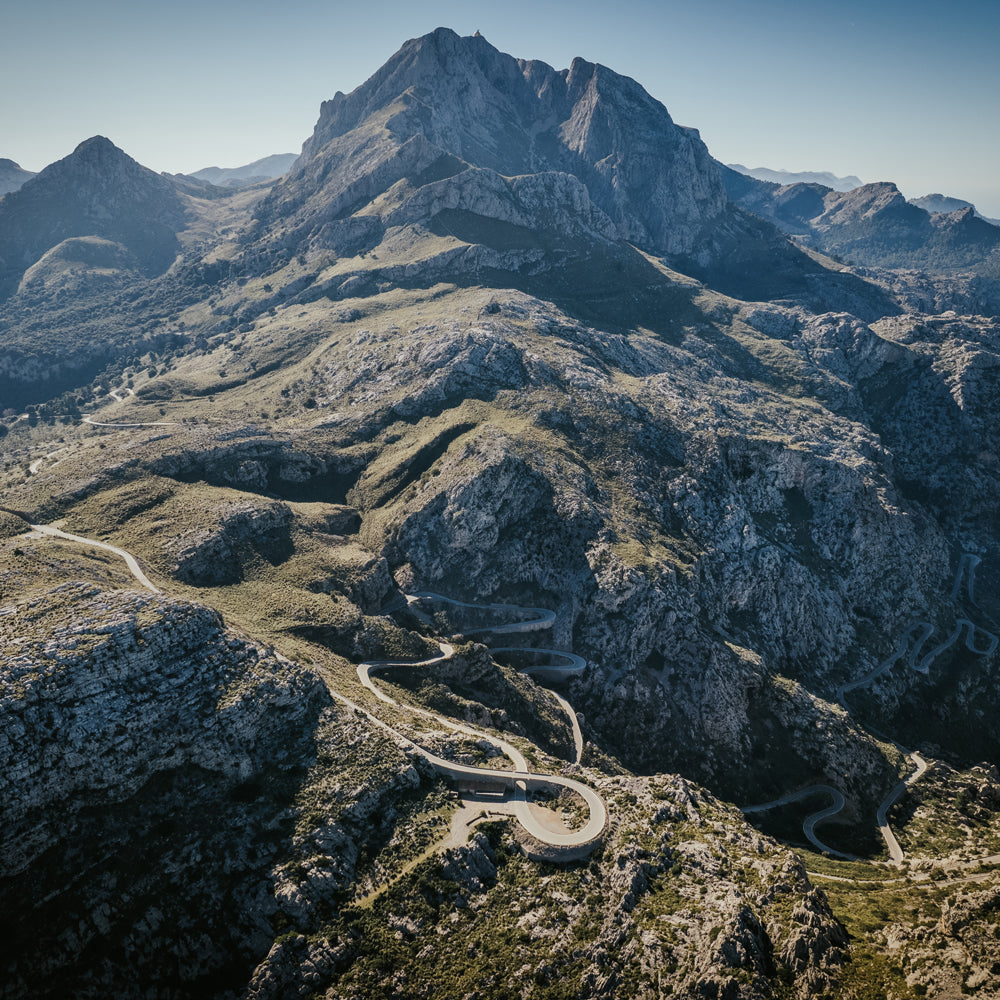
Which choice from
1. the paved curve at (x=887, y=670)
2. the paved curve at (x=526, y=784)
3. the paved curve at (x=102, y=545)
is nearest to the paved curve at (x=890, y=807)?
the paved curve at (x=887, y=670)

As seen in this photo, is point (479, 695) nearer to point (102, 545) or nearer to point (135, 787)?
point (135, 787)

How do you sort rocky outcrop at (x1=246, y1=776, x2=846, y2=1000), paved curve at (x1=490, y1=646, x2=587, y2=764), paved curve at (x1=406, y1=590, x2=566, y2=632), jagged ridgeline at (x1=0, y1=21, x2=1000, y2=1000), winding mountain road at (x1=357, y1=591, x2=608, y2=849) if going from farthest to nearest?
paved curve at (x1=406, y1=590, x2=566, y2=632), paved curve at (x1=490, y1=646, x2=587, y2=764), winding mountain road at (x1=357, y1=591, x2=608, y2=849), jagged ridgeline at (x1=0, y1=21, x2=1000, y2=1000), rocky outcrop at (x1=246, y1=776, x2=846, y2=1000)

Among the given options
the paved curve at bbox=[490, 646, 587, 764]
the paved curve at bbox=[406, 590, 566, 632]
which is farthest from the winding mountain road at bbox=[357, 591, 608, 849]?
the paved curve at bbox=[406, 590, 566, 632]

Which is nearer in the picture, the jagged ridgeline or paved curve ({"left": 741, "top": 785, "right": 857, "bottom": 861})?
the jagged ridgeline

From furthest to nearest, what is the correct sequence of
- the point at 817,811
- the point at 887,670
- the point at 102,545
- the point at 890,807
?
the point at 887,670 → the point at 890,807 → the point at 817,811 → the point at 102,545

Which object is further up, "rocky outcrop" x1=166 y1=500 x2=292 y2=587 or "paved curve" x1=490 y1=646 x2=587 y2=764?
"rocky outcrop" x1=166 y1=500 x2=292 y2=587

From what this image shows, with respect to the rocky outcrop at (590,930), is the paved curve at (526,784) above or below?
above

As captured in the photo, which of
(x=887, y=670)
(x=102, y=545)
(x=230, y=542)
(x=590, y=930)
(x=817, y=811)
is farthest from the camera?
(x=887, y=670)

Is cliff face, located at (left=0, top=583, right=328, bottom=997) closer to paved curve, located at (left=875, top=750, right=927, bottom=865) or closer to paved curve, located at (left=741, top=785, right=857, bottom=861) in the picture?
paved curve, located at (left=741, top=785, right=857, bottom=861)

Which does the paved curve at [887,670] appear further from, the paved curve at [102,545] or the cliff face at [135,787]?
the paved curve at [102,545]

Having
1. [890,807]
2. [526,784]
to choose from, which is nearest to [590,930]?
[526,784]
